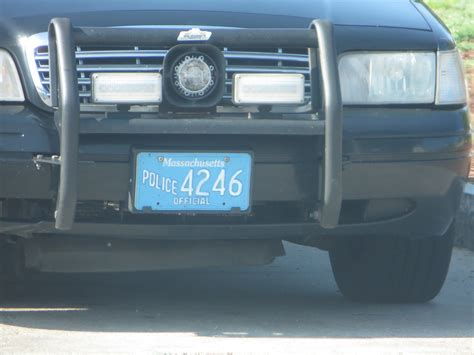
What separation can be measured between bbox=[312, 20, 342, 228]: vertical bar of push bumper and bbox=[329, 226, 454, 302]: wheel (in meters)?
0.75

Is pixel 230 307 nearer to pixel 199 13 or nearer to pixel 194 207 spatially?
pixel 194 207

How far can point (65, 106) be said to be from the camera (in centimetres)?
404

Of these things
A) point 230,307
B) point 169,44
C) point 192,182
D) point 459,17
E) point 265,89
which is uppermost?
point 169,44

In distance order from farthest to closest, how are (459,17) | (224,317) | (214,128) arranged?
(459,17) → (224,317) → (214,128)

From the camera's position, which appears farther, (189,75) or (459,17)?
(459,17)

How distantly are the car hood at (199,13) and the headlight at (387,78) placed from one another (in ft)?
0.44

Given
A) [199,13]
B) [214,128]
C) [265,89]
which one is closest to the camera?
[214,128]

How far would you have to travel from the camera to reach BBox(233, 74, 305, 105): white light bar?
4.27 metres

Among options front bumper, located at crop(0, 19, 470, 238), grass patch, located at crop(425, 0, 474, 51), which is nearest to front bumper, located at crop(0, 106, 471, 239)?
front bumper, located at crop(0, 19, 470, 238)

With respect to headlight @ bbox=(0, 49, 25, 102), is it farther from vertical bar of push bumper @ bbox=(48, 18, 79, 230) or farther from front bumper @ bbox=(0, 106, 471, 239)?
vertical bar of push bumper @ bbox=(48, 18, 79, 230)

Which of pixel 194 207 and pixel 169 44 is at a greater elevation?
pixel 169 44

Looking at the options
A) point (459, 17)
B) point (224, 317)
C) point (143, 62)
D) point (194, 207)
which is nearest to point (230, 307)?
point (224, 317)

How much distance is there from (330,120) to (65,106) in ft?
2.81

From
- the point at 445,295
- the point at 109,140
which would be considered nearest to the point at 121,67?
the point at 109,140
